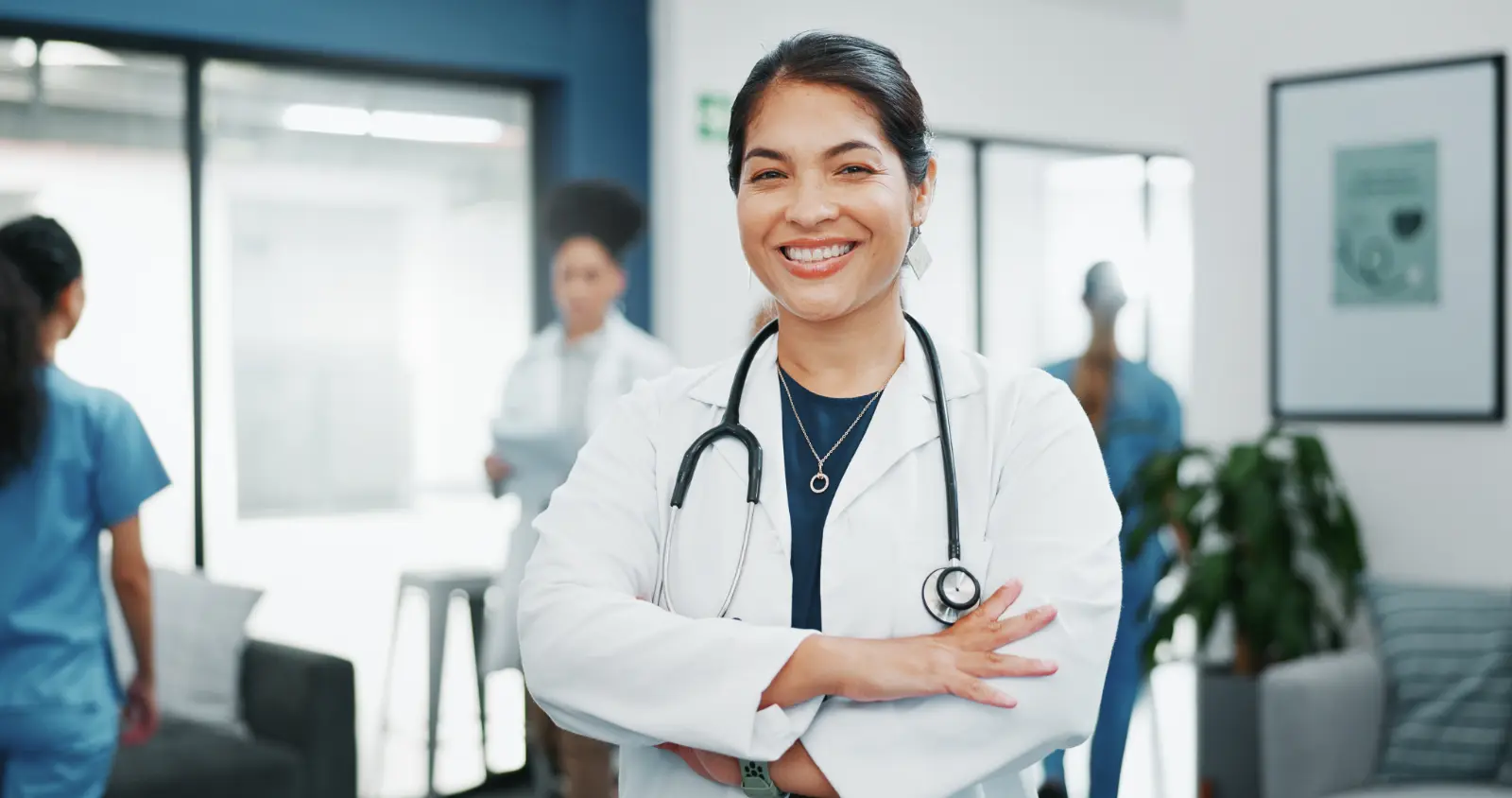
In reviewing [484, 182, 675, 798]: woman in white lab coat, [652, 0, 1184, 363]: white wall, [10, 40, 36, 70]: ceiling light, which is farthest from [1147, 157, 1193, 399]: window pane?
[10, 40, 36, 70]: ceiling light

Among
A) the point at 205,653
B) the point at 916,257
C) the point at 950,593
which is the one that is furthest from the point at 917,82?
the point at 950,593

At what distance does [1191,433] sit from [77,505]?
2.86 meters

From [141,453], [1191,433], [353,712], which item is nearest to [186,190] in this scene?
[353,712]

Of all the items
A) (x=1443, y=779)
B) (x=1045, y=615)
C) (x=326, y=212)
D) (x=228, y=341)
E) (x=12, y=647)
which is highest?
(x=326, y=212)

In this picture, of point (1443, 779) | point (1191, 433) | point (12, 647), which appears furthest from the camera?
point (1191, 433)

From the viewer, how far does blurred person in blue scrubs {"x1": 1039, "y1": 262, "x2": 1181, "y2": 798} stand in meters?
3.53

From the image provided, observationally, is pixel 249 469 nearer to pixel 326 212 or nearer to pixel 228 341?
pixel 228 341

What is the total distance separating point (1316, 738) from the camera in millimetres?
2867

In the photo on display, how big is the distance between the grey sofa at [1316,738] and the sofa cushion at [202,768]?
2238 mm

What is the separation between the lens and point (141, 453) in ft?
7.07

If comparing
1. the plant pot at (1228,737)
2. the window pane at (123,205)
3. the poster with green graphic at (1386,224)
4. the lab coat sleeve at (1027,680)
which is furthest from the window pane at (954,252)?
the lab coat sleeve at (1027,680)

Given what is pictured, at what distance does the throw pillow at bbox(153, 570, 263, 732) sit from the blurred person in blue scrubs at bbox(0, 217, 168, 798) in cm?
132

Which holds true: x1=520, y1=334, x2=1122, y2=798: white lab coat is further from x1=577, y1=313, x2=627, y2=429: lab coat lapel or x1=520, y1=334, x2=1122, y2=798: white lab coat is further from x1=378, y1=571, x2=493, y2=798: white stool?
x1=378, y1=571, x2=493, y2=798: white stool

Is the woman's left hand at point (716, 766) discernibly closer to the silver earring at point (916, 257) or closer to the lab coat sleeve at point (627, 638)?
the lab coat sleeve at point (627, 638)
